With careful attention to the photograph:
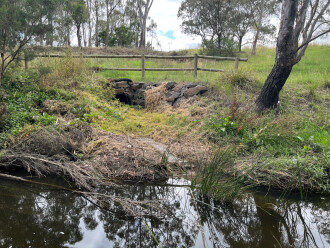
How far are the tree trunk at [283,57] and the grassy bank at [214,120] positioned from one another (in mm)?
371

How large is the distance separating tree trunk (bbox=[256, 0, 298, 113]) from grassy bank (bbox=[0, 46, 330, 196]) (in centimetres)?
37

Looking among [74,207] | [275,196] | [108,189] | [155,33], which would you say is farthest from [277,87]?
[155,33]

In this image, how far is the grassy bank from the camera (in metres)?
5.10

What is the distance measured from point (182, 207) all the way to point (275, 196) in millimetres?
1652

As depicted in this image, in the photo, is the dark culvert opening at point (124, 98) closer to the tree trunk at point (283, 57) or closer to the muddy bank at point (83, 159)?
the muddy bank at point (83, 159)

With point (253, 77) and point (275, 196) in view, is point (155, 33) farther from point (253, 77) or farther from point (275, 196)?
point (275, 196)

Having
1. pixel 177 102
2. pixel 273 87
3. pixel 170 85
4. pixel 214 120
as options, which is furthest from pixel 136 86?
pixel 273 87

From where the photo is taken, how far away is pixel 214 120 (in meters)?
7.38

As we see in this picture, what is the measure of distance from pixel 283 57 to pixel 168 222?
17.6ft

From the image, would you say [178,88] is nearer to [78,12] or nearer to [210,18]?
[210,18]

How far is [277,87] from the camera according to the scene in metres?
7.62

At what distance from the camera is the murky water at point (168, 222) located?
11.5 ft

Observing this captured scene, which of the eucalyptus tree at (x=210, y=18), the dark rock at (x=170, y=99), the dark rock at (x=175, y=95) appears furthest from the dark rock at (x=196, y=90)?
the eucalyptus tree at (x=210, y=18)

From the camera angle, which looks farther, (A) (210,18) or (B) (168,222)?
(A) (210,18)
